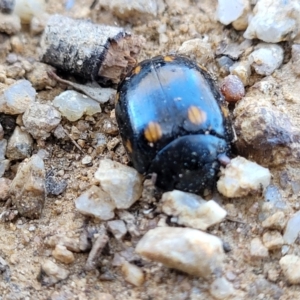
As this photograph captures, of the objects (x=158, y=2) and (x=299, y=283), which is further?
(x=158, y=2)

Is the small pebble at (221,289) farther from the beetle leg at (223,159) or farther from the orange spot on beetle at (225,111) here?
the orange spot on beetle at (225,111)

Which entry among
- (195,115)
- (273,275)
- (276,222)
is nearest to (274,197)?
(276,222)

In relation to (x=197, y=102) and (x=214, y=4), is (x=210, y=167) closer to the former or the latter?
(x=197, y=102)

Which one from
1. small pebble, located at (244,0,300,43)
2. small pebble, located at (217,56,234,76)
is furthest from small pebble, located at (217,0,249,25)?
small pebble, located at (217,56,234,76)

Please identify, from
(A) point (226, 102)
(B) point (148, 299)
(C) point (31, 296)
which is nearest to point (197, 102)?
(A) point (226, 102)

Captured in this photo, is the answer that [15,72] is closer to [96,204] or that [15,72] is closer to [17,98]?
[17,98]

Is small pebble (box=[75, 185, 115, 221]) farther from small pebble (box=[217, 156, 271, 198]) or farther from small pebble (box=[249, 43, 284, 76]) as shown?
small pebble (box=[249, 43, 284, 76])
